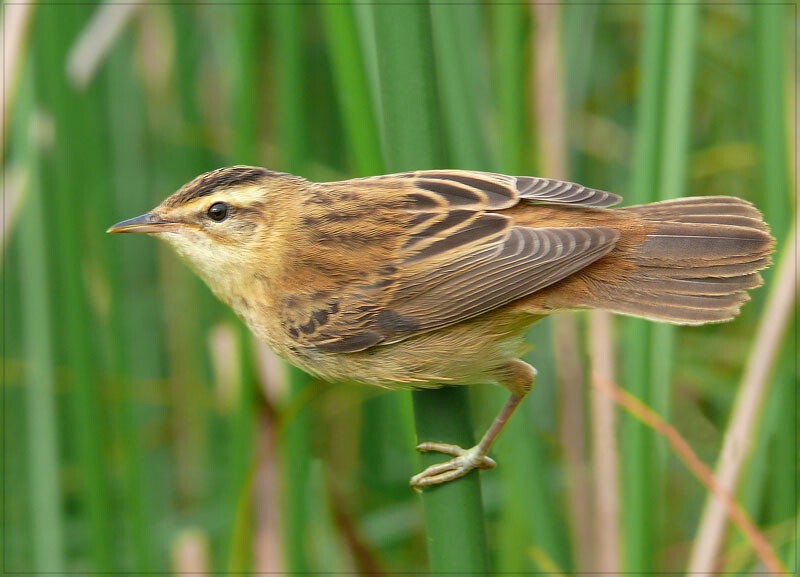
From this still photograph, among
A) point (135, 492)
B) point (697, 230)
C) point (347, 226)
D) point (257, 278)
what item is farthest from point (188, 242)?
point (697, 230)

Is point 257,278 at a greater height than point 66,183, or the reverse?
point 66,183

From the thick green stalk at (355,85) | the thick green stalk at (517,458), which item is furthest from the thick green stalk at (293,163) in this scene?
the thick green stalk at (517,458)

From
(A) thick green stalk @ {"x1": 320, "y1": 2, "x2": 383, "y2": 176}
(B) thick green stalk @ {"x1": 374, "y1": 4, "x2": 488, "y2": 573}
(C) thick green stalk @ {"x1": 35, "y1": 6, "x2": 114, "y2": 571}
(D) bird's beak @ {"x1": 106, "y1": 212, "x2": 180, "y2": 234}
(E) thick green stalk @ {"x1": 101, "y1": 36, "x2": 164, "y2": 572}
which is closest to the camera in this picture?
(B) thick green stalk @ {"x1": 374, "y1": 4, "x2": 488, "y2": 573}

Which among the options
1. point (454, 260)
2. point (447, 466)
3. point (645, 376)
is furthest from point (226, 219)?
point (645, 376)

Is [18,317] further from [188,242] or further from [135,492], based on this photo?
[188,242]

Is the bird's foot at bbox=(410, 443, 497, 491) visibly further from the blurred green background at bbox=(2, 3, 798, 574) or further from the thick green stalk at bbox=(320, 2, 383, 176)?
the thick green stalk at bbox=(320, 2, 383, 176)

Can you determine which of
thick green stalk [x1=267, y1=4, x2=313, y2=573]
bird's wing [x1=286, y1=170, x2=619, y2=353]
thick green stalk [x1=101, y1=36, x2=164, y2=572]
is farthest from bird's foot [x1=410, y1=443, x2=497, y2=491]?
thick green stalk [x1=101, y1=36, x2=164, y2=572]

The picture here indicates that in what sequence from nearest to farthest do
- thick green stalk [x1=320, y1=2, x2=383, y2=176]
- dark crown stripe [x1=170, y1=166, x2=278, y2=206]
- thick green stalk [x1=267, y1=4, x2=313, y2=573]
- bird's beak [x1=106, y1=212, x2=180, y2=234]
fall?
thick green stalk [x1=320, y1=2, x2=383, y2=176] < bird's beak [x1=106, y1=212, x2=180, y2=234] < dark crown stripe [x1=170, y1=166, x2=278, y2=206] < thick green stalk [x1=267, y1=4, x2=313, y2=573]
